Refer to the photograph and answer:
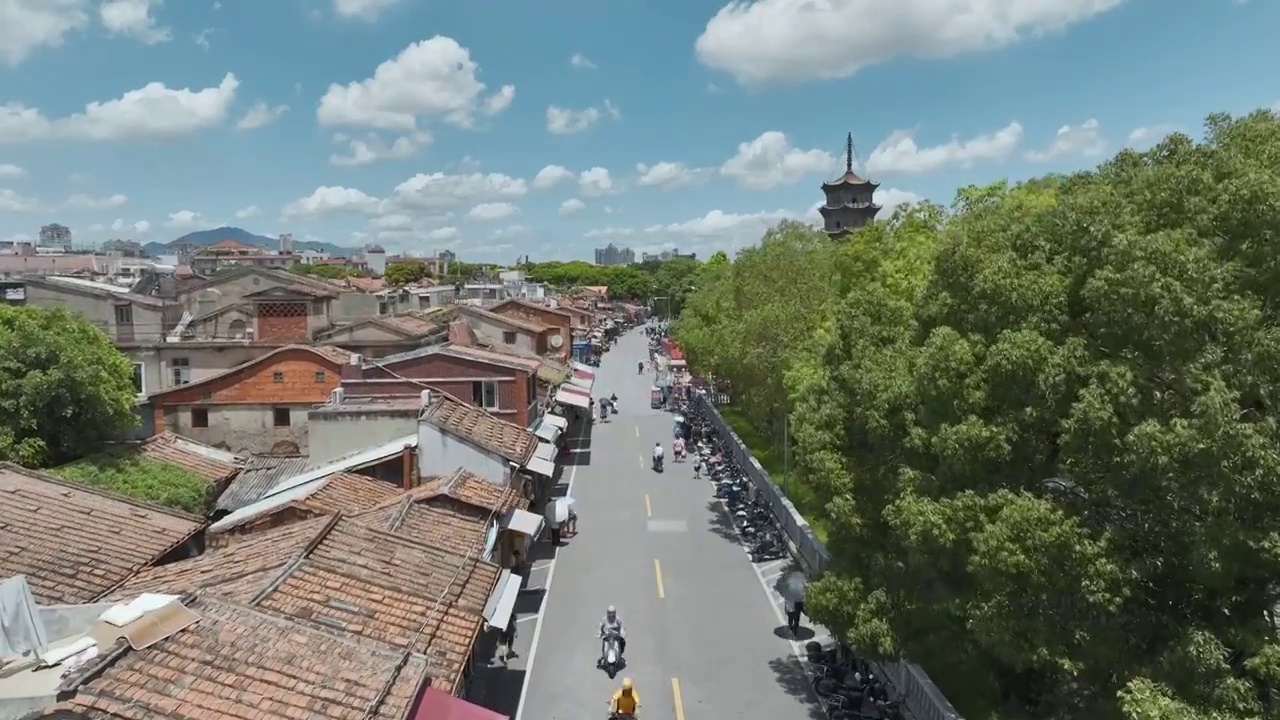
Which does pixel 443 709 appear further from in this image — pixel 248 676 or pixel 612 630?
pixel 612 630

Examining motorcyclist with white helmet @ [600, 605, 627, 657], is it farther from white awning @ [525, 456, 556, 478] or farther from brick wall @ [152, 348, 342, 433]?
brick wall @ [152, 348, 342, 433]

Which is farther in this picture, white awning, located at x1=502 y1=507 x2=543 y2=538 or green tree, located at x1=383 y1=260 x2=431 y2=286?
green tree, located at x1=383 y1=260 x2=431 y2=286

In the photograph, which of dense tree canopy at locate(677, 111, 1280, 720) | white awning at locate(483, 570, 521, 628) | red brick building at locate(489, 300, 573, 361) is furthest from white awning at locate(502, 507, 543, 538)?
red brick building at locate(489, 300, 573, 361)

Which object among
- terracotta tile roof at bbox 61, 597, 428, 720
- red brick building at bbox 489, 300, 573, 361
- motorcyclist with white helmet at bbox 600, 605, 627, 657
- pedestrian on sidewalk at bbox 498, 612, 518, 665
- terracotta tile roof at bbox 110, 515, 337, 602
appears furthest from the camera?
red brick building at bbox 489, 300, 573, 361

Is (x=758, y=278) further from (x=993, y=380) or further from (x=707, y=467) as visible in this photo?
(x=993, y=380)

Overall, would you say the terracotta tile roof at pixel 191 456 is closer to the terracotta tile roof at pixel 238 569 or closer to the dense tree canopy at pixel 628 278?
the terracotta tile roof at pixel 238 569

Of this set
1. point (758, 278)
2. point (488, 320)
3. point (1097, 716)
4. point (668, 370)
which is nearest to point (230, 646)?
point (1097, 716)
